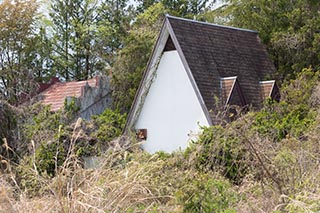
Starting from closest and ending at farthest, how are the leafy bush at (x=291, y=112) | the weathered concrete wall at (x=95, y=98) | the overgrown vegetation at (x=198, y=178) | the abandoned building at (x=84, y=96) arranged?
the overgrown vegetation at (x=198, y=178) < the leafy bush at (x=291, y=112) < the abandoned building at (x=84, y=96) < the weathered concrete wall at (x=95, y=98)

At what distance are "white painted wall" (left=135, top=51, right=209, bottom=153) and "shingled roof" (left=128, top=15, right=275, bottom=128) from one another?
0.32 m

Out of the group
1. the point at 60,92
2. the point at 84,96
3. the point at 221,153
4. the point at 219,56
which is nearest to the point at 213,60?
the point at 219,56

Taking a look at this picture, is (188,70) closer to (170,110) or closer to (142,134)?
(170,110)

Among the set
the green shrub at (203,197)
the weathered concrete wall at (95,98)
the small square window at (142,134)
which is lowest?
the small square window at (142,134)

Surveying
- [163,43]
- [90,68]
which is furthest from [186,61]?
[90,68]

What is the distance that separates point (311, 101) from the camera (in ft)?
53.8

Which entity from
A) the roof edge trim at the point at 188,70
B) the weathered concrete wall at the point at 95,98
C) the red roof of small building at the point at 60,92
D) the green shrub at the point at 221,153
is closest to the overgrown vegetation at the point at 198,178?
the green shrub at the point at 221,153

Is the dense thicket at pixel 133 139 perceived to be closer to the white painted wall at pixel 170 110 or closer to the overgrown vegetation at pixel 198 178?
the overgrown vegetation at pixel 198 178

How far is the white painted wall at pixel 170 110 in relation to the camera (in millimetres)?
17297

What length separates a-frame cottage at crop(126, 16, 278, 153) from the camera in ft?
56.4

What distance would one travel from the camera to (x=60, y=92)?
25.2 meters

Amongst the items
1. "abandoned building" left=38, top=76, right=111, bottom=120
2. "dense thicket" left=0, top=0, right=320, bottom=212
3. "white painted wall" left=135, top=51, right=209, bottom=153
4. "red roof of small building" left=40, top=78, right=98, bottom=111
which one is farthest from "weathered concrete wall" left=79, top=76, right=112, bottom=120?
"white painted wall" left=135, top=51, right=209, bottom=153

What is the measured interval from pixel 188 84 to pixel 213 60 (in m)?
1.52

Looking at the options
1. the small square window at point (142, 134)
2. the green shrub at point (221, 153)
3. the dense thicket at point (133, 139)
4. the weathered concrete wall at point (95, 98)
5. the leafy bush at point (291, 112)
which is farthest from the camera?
the weathered concrete wall at point (95, 98)
